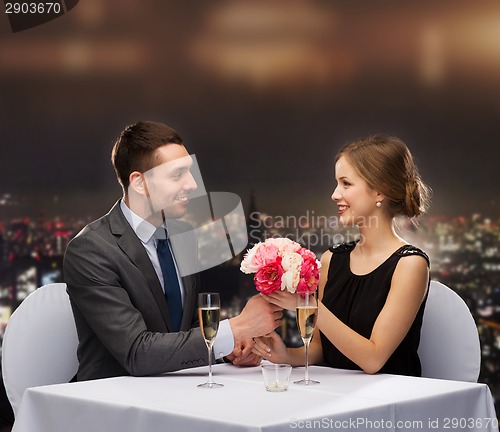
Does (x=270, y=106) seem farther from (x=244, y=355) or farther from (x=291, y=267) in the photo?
(x=291, y=267)

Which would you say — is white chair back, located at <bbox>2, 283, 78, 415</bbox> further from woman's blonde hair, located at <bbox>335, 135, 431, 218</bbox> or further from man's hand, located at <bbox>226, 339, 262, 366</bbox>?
woman's blonde hair, located at <bbox>335, 135, 431, 218</bbox>

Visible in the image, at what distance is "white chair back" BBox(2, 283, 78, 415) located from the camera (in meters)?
2.80

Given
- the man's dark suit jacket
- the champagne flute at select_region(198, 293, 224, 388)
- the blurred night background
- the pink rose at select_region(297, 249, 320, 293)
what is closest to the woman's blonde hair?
the pink rose at select_region(297, 249, 320, 293)

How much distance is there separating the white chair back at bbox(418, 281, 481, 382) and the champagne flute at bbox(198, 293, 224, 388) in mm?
1090

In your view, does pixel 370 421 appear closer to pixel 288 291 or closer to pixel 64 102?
pixel 288 291

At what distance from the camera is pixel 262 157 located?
493 cm

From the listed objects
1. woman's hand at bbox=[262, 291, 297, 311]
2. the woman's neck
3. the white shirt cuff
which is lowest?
the white shirt cuff

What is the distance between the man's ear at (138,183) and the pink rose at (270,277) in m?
0.73

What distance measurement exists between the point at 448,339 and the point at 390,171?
67 centimetres

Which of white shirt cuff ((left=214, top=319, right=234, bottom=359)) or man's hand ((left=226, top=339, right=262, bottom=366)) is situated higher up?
white shirt cuff ((left=214, top=319, right=234, bottom=359))

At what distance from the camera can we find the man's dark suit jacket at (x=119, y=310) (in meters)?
2.42

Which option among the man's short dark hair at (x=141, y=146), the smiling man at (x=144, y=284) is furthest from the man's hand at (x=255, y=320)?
the man's short dark hair at (x=141, y=146)

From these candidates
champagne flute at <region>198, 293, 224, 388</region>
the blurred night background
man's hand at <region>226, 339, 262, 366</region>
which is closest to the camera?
champagne flute at <region>198, 293, 224, 388</region>

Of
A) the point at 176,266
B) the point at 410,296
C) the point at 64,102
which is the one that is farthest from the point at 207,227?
the point at 410,296
